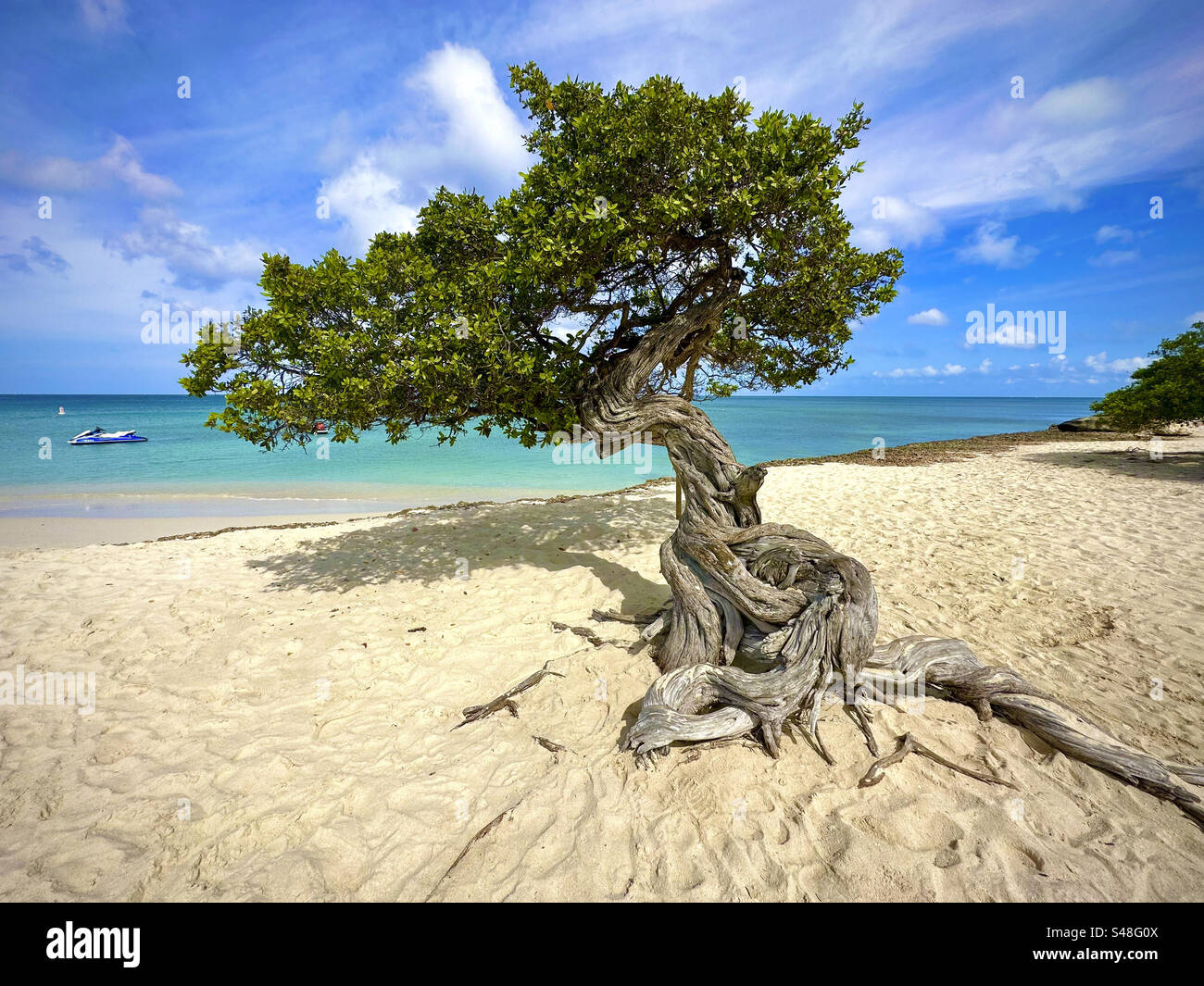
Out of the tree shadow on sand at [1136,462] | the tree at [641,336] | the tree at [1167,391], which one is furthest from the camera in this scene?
the tree at [1167,391]

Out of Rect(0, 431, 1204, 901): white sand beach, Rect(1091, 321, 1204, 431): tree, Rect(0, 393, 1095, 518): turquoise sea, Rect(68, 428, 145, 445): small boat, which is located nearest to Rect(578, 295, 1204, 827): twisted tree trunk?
Rect(0, 431, 1204, 901): white sand beach

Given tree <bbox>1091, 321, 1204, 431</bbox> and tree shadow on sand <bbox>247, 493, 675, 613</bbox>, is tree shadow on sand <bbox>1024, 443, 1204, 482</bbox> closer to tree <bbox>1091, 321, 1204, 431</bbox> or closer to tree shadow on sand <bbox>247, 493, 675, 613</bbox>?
tree <bbox>1091, 321, 1204, 431</bbox>

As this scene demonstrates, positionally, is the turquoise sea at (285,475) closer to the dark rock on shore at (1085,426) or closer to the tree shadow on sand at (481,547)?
the tree shadow on sand at (481,547)

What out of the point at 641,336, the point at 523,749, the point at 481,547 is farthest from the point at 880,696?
the point at 481,547

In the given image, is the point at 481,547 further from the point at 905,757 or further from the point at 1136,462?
the point at 1136,462

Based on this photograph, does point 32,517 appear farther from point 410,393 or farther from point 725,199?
point 725,199

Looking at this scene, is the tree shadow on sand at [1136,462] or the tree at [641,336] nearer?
the tree at [641,336]

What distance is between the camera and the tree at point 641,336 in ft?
15.2

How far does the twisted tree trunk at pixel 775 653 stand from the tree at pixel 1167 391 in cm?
1794

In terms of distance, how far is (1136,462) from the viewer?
16969 mm

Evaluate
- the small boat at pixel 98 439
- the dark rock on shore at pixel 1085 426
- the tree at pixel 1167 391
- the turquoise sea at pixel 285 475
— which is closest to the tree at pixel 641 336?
the turquoise sea at pixel 285 475

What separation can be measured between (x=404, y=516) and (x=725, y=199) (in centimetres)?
1029

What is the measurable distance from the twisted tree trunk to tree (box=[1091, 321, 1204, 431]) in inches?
706

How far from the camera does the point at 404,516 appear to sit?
1299cm
